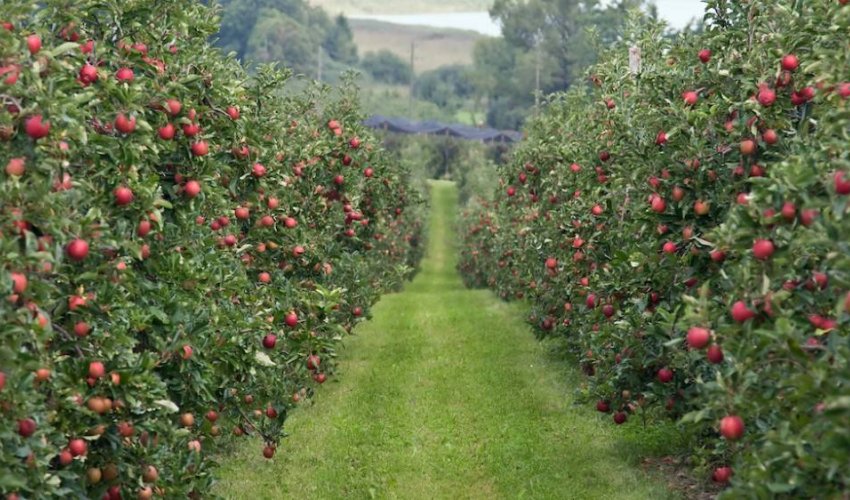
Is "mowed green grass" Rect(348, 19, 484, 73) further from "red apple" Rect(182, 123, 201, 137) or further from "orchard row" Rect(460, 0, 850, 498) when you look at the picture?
"red apple" Rect(182, 123, 201, 137)

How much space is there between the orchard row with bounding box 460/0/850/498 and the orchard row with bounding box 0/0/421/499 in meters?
2.81

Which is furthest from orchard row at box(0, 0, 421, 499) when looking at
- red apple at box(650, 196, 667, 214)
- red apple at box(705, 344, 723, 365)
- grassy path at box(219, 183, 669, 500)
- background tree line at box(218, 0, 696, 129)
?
background tree line at box(218, 0, 696, 129)

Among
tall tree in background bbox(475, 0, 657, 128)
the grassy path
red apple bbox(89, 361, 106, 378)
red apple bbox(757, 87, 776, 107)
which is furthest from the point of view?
tall tree in background bbox(475, 0, 657, 128)

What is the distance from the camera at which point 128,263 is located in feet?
21.4

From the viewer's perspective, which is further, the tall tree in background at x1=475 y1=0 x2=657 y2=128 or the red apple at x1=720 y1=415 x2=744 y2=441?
the tall tree in background at x1=475 y1=0 x2=657 y2=128

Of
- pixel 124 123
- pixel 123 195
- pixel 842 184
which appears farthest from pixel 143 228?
pixel 842 184

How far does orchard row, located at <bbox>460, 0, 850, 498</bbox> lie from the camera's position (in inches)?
190

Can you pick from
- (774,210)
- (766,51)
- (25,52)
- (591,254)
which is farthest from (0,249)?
(591,254)

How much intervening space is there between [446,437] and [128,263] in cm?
538

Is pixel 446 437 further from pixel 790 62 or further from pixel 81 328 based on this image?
pixel 81 328

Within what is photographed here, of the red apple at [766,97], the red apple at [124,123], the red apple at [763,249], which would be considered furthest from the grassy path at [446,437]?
the red apple at [763,249]

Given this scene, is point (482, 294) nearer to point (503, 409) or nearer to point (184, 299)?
point (503, 409)

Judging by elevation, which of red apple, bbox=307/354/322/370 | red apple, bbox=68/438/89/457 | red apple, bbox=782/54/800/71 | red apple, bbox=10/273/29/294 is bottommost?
red apple, bbox=307/354/322/370

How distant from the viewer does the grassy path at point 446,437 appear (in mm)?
9359
